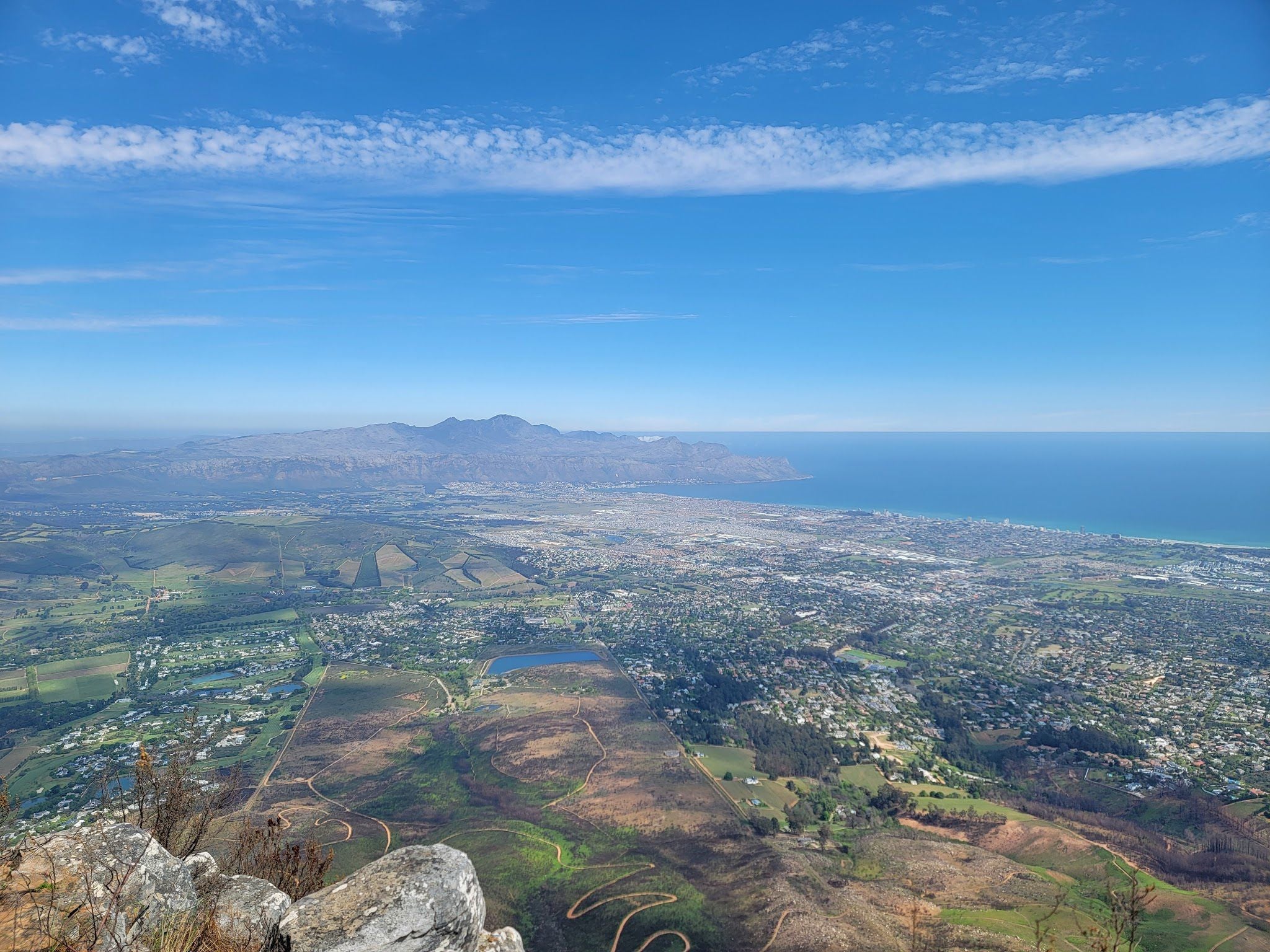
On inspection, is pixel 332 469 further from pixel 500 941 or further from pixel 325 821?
pixel 500 941

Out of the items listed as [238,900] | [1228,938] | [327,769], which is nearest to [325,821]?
[327,769]

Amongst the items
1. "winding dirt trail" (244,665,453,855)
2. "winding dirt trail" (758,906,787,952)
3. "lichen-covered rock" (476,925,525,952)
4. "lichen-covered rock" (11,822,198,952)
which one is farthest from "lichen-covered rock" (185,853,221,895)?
"winding dirt trail" (758,906,787,952)

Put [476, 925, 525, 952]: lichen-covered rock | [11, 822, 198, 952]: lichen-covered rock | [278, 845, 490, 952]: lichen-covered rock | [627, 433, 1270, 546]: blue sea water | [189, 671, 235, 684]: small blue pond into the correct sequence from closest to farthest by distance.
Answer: [278, 845, 490, 952]: lichen-covered rock, [11, 822, 198, 952]: lichen-covered rock, [476, 925, 525, 952]: lichen-covered rock, [189, 671, 235, 684]: small blue pond, [627, 433, 1270, 546]: blue sea water

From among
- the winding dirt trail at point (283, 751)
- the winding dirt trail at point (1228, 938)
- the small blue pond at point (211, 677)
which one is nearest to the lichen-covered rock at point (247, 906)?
the winding dirt trail at point (283, 751)

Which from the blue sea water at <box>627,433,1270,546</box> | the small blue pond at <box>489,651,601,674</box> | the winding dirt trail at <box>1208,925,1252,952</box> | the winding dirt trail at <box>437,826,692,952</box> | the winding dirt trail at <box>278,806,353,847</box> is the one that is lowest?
the small blue pond at <box>489,651,601,674</box>

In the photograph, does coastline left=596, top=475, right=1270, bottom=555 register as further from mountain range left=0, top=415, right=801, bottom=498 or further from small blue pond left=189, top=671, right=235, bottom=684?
small blue pond left=189, top=671, right=235, bottom=684

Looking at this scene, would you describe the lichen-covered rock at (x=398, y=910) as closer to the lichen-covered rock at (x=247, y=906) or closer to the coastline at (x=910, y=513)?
the lichen-covered rock at (x=247, y=906)

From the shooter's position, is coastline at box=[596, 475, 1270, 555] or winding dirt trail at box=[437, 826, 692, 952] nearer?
winding dirt trail at box=[437, 826, 692, 952]
